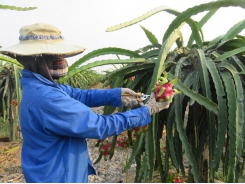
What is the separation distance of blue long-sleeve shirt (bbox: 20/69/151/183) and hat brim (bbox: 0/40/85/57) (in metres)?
0.09

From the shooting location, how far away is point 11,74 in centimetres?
397

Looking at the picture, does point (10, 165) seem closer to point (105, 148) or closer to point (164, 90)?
point (105, 148)

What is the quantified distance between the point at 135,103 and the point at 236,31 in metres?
0.61

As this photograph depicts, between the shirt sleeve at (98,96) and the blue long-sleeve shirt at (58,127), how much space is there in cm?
28

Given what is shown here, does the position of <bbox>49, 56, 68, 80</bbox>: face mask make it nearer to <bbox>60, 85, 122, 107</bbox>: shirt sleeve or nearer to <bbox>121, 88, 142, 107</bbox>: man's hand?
<bbox>60, 85, 122, 107</bbox>: shirt sleeve

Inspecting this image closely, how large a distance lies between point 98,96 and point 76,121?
390 millimetres

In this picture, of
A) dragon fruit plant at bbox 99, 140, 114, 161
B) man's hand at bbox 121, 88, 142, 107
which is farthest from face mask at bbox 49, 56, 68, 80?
dragon fruit plant at bbox 99, 140, 114, 161

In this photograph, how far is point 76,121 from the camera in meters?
1.01

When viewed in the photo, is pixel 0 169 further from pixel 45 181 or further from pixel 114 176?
pixel 45 181

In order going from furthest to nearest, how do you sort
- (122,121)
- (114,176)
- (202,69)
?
(114,176) → (202,69) → (122,121)

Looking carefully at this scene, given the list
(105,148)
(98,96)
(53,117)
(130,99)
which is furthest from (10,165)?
(53,117)

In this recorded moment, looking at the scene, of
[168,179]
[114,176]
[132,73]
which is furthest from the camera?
[114,176]

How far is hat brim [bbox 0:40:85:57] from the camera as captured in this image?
3.49ft

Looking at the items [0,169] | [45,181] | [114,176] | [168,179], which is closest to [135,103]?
[45,181]
